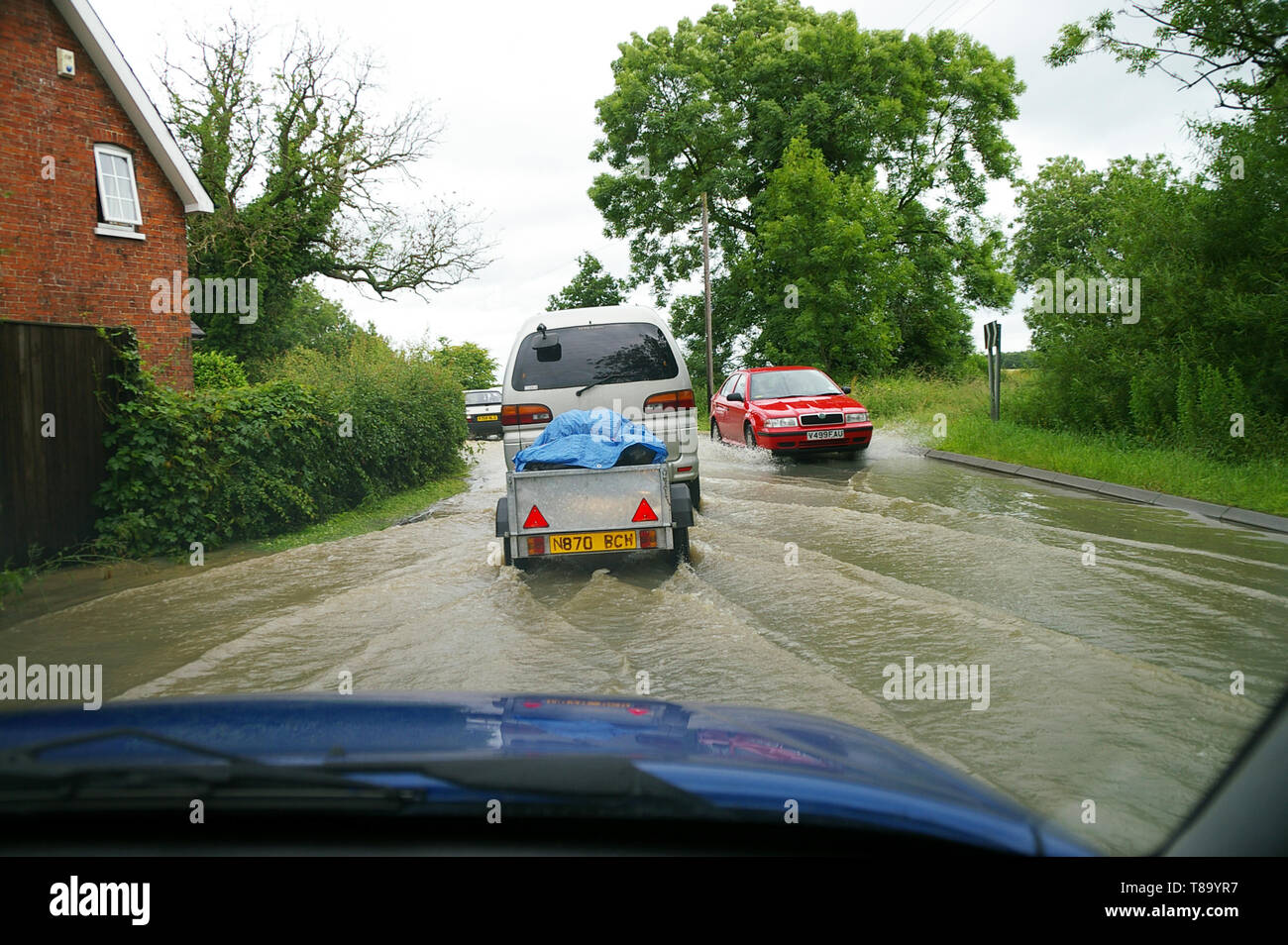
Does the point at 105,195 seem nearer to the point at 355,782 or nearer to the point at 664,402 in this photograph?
the point at 664,402

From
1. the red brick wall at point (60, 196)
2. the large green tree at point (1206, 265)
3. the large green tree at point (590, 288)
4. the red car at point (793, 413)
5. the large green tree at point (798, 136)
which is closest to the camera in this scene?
the large green tree at point (1206, 265)

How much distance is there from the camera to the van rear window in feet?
29.8

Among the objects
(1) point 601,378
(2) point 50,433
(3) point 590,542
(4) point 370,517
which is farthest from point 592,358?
(2) point 50,433

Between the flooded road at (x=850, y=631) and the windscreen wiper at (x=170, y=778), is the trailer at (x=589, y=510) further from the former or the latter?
the windscreen wiper at (x=170, y=778)

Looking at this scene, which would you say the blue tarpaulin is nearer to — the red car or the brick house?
the brick house

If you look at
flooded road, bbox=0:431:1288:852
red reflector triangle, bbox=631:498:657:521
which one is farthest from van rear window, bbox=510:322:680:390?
red reflector triangle, bbox=631:498:657:521

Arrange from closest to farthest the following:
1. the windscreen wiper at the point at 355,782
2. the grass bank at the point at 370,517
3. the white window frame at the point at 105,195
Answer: the windscreen wiper at the point at 355,782 → the grass bank at the point at 370,517 → the white window frame at the point at 105,195

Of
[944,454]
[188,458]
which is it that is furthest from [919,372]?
[188,458]

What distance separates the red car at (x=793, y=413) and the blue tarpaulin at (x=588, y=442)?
8492 mm

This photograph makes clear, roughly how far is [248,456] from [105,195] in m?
9.61

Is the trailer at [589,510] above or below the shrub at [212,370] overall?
below

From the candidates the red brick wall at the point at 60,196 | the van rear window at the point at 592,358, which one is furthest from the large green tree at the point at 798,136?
the van rear window at the point at 592,358

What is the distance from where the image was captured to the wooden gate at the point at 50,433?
8.09 meters
